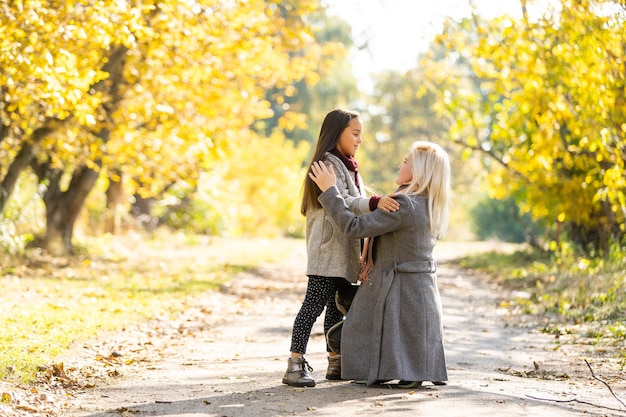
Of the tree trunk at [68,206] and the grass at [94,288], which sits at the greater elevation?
the tree trunk at [68,206]

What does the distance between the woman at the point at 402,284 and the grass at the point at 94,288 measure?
7.37ft

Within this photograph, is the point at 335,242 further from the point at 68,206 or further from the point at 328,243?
the point at 68,206

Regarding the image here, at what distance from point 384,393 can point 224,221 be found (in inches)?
903

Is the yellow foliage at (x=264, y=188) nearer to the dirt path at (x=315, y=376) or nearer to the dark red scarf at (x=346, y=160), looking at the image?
the dirt path at (x=315, y=376)

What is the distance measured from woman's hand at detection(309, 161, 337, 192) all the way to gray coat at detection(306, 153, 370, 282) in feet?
0.40

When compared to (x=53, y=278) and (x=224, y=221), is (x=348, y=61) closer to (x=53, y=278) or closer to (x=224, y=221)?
(x=224, y=221)

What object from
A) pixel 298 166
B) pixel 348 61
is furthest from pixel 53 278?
pixel 348 61

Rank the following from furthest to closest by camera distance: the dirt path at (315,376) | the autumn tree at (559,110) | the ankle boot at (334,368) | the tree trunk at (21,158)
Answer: the tree trunk at (21,158)
the autumn tree at (559,110)
the ankle boot at (334,368)
the dirt path at (315,376)

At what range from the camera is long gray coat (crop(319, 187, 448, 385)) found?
6102 mm

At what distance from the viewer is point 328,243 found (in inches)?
248

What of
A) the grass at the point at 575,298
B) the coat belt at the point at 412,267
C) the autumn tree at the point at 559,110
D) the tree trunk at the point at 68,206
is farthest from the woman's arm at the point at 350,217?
the tree trunk at the point at 68,206

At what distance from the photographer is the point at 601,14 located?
10820 mm

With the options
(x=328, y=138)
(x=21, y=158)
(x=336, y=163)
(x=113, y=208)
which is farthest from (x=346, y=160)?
(x=113, y=208)

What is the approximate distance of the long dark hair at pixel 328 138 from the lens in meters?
6.39
